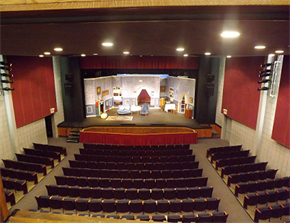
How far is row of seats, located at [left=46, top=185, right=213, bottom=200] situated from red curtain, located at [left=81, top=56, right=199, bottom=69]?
9.59m

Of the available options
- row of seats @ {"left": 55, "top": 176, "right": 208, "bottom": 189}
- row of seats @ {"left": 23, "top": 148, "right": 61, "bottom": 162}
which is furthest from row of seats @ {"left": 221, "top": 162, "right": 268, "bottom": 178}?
row of seats @ {"left": 23, "top": 148, "right": 61, "bottom": 162}

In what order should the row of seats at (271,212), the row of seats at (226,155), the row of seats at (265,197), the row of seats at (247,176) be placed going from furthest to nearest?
1. the row of seats at (226,155)
2. the row of seats at (247,176)
3. the row of seats at (265,197)
4. the row of seats at (271,212)

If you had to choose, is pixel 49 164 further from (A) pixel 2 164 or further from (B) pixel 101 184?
(B) pixel 101 184

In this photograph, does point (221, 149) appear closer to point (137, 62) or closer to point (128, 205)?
point (128, 205)

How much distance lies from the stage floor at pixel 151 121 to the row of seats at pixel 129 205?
25.3 feet

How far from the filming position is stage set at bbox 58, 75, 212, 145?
1219 cm

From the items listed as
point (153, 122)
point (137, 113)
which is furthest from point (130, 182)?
point (137, 113)

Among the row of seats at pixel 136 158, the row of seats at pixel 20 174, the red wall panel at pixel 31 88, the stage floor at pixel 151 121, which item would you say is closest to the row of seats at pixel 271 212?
the row of seats at pixel 136 158

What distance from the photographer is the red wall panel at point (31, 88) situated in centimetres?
945

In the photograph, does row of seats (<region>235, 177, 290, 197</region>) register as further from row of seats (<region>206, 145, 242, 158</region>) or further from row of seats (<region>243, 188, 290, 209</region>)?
row of seats (<region>206, 145, 242, 158</region>)

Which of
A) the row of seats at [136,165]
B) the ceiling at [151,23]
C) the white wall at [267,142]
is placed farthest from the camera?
the white wall at [267,142]

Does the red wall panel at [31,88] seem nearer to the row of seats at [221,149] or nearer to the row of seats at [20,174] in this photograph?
the row of seats at [20,174]

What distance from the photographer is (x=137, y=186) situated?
6594 millimetres

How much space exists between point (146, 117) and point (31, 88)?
30.2 ft
